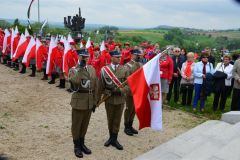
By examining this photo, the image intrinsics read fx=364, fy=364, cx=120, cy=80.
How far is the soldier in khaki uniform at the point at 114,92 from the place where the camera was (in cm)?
696

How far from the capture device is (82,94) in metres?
6.52

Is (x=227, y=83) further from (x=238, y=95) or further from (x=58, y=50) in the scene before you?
(x=58, y=50)

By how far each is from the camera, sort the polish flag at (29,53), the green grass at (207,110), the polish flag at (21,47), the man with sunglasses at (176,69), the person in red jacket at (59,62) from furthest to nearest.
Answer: the polish flag at (21,47), the polish flag at (29,53), the person in red jacket at (59,62), the man with sunglasses at (176,69), the green grass at (207,110)

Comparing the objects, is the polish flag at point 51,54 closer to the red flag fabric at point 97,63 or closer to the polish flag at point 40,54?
the polish flag at point 40,54

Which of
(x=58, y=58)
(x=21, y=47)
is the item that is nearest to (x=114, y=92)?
(x=58, y=58)

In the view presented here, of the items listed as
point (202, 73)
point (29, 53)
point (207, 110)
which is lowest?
point (207, 110)

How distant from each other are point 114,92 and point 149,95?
1.10m

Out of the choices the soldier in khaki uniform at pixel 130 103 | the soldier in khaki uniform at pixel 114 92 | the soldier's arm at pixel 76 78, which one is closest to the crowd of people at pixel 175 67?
the soldier in khaki uniform at pixel 130 103

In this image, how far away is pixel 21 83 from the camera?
13453mm

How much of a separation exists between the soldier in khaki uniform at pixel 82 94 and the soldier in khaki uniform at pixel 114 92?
1.07ft

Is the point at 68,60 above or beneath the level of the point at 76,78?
beneath

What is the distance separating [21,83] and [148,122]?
8.48 m

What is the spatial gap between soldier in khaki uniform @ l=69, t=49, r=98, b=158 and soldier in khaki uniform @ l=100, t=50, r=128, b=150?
326mm

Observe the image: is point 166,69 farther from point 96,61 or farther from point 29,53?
point 29,53
